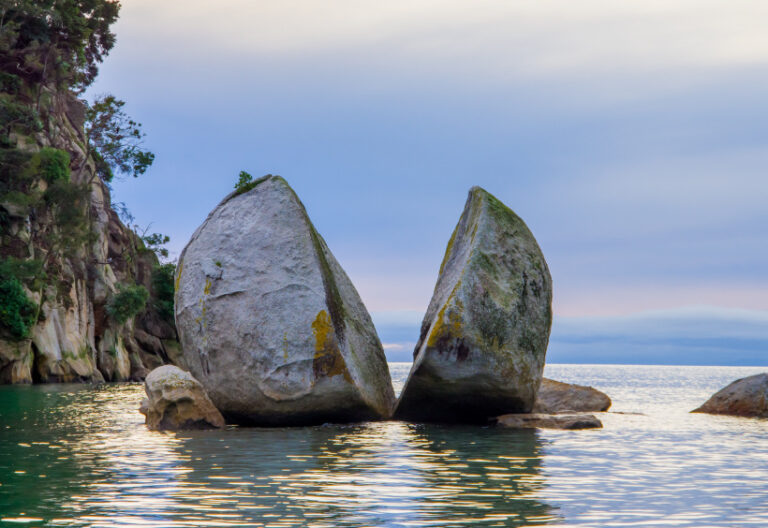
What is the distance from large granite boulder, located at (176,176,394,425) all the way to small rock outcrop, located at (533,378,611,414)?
762 cm

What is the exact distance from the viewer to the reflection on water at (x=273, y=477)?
8773mm

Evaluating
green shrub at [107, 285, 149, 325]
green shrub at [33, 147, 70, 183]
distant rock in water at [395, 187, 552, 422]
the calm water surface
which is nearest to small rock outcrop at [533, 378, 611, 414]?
distant rock in water at [395, 187, 552, 422]

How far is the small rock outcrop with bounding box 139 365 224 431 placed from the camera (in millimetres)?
18156

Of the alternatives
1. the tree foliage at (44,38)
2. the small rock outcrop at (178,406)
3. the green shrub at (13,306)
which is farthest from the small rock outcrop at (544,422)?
the tree foliage at (44,38)

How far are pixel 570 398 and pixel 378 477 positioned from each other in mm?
16125

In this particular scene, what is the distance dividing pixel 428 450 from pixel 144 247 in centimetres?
6890

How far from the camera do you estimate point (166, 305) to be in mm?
76062

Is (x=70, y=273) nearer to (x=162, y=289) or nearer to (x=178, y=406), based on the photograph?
(x=162, y=289)

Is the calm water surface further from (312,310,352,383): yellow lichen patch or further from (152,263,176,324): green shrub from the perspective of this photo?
(152,263,176,324): green shrub

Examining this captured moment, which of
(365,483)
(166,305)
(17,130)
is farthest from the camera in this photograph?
(166,305)

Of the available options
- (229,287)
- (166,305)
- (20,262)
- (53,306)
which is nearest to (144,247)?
(166,305)

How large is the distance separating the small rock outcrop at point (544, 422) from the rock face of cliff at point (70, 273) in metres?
36.5

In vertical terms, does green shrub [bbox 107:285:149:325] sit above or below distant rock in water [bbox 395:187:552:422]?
above

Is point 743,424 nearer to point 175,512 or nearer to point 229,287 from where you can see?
point 229,287
